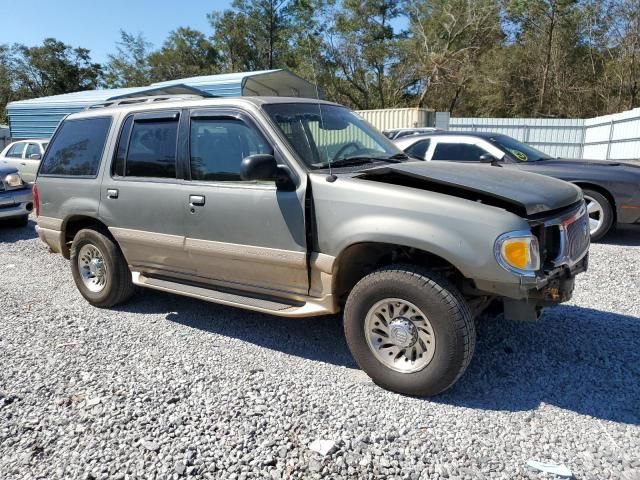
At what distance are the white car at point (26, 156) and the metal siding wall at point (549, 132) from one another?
44.3ft

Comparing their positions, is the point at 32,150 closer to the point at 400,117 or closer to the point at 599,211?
the point at 400,117

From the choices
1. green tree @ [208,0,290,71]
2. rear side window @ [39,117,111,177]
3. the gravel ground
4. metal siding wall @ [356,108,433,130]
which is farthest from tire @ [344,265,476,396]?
green tree @ [208,0,290,71]

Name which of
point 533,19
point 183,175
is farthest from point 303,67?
point 183,175

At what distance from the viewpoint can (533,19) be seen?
87.1 feet

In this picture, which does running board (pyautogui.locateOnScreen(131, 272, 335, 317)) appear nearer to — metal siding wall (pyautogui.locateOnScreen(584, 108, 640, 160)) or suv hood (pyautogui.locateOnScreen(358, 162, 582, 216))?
suv hood (pyautogui.locateOnScreen(358, 162, 582, 216))

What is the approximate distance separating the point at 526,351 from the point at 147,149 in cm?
358

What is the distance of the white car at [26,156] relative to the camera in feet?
40.9

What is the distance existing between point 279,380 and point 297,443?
75 cm

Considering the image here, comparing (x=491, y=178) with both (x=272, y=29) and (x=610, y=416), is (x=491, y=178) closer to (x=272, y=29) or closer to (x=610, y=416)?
(x=610, y=416)

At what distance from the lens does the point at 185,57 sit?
145ft

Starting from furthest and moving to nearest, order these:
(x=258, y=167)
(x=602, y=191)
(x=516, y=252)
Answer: (x=602, y=191), (x=258, y=167), (x=516, y=252)

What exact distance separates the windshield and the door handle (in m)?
0.86

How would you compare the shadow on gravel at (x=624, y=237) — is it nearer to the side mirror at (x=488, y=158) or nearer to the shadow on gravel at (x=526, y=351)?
the side mirror at (x=488, y=158)

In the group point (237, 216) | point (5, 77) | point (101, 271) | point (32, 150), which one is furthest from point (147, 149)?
point (5, 77)
